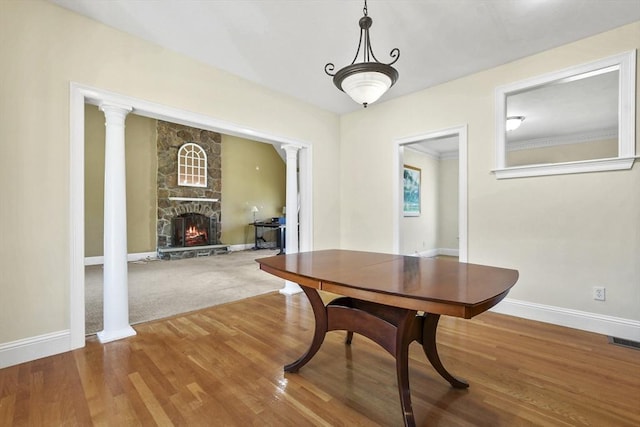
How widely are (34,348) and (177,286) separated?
2001 millimetres

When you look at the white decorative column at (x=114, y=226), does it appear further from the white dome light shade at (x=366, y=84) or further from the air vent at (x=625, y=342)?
the air vent at (x=625, y=342)

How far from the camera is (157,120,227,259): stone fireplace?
21.7ft

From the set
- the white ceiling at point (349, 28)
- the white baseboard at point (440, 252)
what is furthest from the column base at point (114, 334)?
the white baseboard at point (440, 252)

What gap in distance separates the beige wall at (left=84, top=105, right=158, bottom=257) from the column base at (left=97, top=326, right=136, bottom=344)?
4168 mm

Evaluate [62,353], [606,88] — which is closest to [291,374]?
[62,353]

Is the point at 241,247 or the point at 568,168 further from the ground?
the point at 568,168

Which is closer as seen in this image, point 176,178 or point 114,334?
point 114,334

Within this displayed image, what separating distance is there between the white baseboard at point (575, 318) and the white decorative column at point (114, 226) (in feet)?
12.0

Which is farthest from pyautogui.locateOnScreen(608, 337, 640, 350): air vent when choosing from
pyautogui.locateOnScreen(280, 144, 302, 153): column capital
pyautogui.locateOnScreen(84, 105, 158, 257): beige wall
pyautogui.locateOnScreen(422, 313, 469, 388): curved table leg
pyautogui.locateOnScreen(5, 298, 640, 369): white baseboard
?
pyautogui.locateOnScreen(84, 105, 158, 257): beige wall

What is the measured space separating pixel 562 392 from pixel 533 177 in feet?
6.40

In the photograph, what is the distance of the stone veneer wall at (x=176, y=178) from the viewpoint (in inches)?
261

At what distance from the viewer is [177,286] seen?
13.4 feet

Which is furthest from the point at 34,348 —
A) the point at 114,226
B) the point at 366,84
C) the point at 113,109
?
the point at 366,84

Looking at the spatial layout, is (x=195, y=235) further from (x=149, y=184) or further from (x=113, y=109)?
(x=113, y=109)
